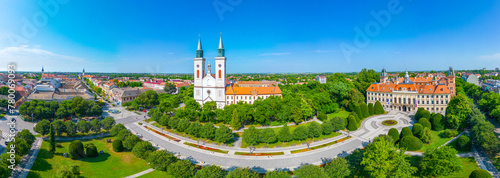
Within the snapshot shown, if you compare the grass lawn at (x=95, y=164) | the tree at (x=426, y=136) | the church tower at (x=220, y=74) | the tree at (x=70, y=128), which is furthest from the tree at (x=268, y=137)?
the tree at (x=70, y=128)

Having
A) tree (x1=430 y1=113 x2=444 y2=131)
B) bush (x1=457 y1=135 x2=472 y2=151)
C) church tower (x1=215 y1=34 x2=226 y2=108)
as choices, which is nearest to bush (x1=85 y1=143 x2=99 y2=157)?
church tower (x1=215 y1=34 x2=226 y2=108)

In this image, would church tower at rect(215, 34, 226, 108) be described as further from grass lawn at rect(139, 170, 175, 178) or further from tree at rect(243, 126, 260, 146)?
grass lawn at rect(139, 170, 175, 178)

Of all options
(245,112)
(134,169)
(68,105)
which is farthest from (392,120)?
(68,105)

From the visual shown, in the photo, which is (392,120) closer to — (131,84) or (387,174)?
(387,174)

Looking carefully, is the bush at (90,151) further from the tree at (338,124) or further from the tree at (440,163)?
the tree at (440,163)

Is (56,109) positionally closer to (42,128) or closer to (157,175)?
(42,128)

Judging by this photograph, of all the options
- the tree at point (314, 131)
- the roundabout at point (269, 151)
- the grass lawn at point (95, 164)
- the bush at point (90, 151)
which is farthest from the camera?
the tree at point (314, 131)

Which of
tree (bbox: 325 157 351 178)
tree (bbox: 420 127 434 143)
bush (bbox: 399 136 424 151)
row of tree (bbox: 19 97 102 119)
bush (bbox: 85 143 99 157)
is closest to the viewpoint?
tree (bbox: 325 157 351 178)
